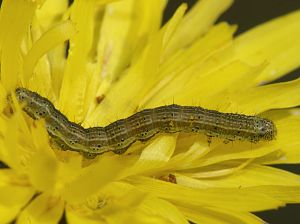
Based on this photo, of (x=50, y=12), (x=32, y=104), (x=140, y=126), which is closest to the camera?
(x=32, y=104)

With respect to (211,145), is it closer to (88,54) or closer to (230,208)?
(230,208)

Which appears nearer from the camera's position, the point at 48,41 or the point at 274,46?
the point at 48,41

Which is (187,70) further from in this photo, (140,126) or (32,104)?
(32,104)

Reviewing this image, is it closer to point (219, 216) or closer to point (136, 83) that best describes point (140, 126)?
point (136, 83)

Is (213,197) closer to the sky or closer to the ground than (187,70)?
closer to the ground

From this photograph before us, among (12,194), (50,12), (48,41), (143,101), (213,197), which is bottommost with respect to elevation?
(12,194)

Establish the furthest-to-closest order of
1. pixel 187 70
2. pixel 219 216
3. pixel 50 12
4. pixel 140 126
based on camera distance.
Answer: pixel 50 12 → pixel 187 70 → pixel 140 126 → pixel 219 216

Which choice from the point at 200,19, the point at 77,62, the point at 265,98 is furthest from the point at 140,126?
the point at 200,19

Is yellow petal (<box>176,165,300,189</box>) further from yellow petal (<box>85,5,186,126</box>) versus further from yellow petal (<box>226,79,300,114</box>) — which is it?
yellow petal (<box>85,5,186,126</box>)
